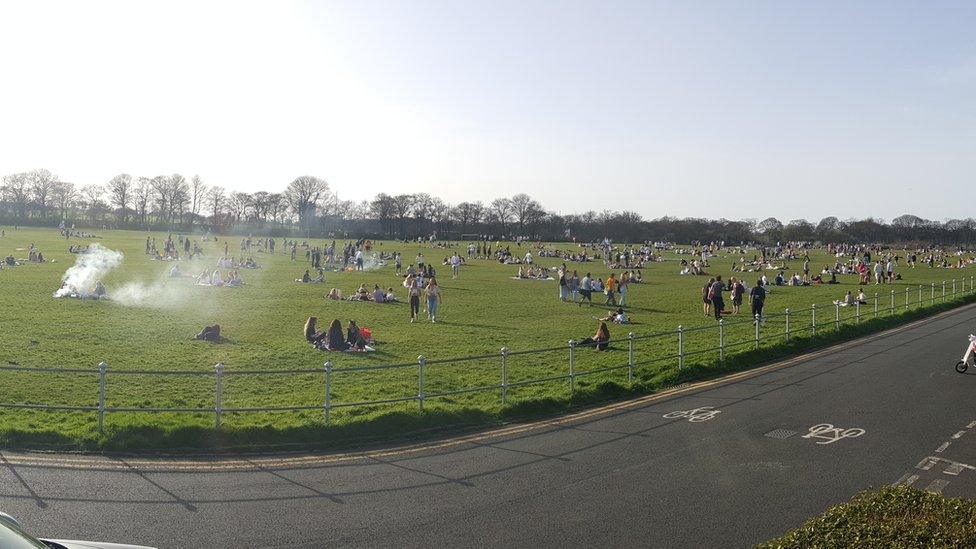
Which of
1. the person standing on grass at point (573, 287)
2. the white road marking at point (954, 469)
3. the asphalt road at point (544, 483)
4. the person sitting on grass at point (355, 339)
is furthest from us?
the person standing on grass at point (573, 287)

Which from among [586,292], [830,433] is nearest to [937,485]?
[830,433]

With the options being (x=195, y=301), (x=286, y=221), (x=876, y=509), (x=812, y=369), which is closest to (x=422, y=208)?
(x=286, y=221)

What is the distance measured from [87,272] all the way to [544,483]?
37.5m

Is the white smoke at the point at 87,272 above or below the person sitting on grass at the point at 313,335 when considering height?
above

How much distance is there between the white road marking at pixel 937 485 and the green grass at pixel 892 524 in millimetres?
1354

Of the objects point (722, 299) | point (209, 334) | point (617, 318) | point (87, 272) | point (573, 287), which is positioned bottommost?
point (617, 318)

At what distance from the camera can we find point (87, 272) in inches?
1593

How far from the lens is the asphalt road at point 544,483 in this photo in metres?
8.35

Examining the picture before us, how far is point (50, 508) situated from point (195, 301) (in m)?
25.0

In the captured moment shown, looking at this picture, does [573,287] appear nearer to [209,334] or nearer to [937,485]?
[209,334]

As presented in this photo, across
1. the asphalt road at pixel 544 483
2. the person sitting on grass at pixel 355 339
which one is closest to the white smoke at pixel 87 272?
the person sitting on grass at pixel 355 339

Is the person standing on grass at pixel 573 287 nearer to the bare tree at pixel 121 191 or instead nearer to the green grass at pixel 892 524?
the green grass at pixel 892 524

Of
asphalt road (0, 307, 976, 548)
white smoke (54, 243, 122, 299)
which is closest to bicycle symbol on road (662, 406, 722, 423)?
asphalt road (0, 307, 976, 548)

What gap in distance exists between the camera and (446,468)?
10.8m
